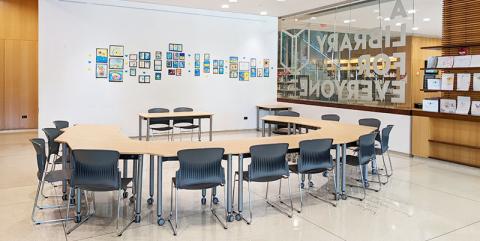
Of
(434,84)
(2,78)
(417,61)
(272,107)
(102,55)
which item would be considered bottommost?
(272,107)

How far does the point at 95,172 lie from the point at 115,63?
19.0 feet

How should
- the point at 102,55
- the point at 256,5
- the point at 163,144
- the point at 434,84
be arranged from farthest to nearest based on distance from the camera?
the point at 256,5 → the point at 102,55 → the point at 434,84 → the point at 163,144

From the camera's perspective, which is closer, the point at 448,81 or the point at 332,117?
the point at 448,81

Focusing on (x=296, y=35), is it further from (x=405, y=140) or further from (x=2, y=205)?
(x=2, y=205)

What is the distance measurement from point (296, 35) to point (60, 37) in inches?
237

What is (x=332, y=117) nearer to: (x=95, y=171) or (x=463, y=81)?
(x=463, y=81)

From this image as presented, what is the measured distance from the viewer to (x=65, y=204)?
14.6 ft

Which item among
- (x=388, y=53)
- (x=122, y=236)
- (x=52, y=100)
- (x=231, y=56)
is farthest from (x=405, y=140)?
(x=52, y=100)

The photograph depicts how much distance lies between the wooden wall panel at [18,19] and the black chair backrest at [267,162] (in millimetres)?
8900

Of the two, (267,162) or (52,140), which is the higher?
(52,140)

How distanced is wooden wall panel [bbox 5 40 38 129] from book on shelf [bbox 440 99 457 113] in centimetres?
981

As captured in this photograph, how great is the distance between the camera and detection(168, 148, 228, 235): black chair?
12.1 feet

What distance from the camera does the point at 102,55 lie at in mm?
8828

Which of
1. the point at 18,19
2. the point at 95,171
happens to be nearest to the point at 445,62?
the point at 95,171
